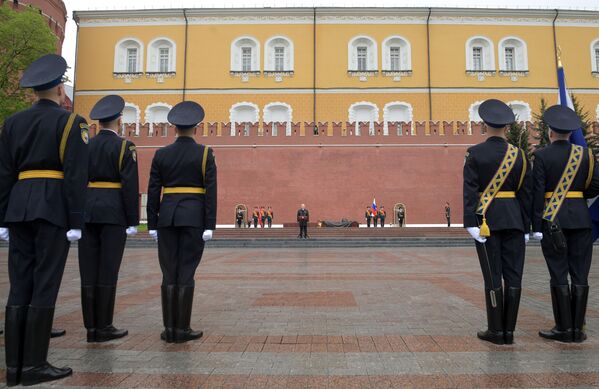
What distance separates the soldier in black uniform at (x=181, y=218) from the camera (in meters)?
4.02

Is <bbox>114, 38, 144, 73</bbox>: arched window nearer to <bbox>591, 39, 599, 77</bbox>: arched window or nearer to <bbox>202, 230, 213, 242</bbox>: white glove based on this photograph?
<bbox>591, 39, 599, 77</bbox>: arched window

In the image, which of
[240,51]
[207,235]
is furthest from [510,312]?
[240,51]

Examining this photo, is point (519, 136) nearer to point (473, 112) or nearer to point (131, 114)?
point (473, 112)

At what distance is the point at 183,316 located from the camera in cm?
400

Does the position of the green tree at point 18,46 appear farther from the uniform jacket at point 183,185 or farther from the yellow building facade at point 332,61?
the uniform jacket at point 183,185

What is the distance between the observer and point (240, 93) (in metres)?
33.6

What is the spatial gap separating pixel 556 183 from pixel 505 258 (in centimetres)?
85

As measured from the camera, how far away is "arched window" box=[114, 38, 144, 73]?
34.8 m

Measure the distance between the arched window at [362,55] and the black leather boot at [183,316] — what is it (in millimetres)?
31644

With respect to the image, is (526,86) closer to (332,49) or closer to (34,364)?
(332,49)

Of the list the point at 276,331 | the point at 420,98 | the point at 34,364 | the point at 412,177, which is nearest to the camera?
the point at 34,364

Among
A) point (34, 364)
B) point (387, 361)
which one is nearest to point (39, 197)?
point (34, 364)

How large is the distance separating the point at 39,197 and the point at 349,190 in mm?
25036

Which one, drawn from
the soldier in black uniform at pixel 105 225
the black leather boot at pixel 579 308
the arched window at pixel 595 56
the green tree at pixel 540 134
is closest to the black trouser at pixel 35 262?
the soldier in black uniform at pixel 105 225
